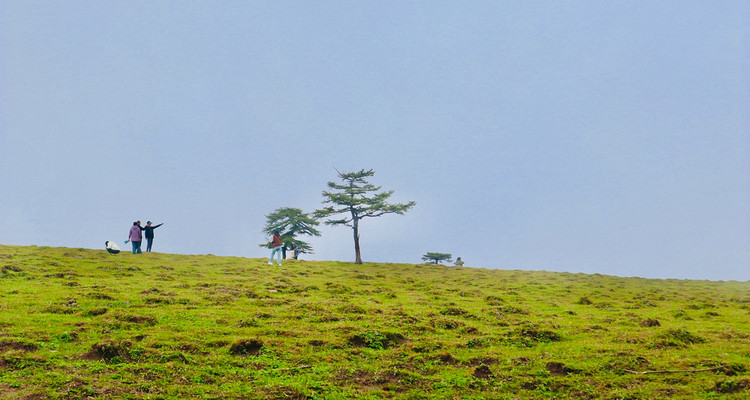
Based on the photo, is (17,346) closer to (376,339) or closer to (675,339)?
(376,339)

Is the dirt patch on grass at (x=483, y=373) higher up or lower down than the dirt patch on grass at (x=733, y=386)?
higher up

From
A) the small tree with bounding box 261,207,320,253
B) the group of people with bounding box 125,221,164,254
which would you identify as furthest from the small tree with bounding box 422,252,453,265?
the group of people with bounding box 125,221,164,254

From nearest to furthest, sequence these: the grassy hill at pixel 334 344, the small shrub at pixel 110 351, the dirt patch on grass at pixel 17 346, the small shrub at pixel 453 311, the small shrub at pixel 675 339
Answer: the grassy hill at pixel 334 344 → the small shrub at pixel 110 351 → the dirt patch on grass at pixel 17 346 → the small shrub at pixel 675 339 → the small shrub at pixel 453 311

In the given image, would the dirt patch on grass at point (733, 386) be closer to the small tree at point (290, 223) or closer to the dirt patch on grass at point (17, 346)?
the dirt patch on grass at point (17, 346)

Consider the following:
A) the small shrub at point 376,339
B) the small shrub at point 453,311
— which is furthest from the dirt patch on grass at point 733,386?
the small shrub at point 453,311

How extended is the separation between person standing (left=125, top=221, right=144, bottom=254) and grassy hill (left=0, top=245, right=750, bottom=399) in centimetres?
1419

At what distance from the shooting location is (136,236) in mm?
47406

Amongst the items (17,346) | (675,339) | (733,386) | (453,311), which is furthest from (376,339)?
(675,339)

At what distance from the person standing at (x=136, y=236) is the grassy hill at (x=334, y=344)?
1419cm

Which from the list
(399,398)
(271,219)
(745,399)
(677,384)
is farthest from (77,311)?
(271,219)

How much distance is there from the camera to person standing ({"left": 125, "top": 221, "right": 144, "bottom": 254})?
47.3 m

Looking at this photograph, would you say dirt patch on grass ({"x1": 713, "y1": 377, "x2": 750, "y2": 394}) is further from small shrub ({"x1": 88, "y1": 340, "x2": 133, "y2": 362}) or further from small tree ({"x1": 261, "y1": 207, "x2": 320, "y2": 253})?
small tree ({"x1": 261, "y1": 207, "x2": 320, "y2": 253})

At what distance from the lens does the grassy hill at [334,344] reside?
550 inches

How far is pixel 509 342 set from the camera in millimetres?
19719
